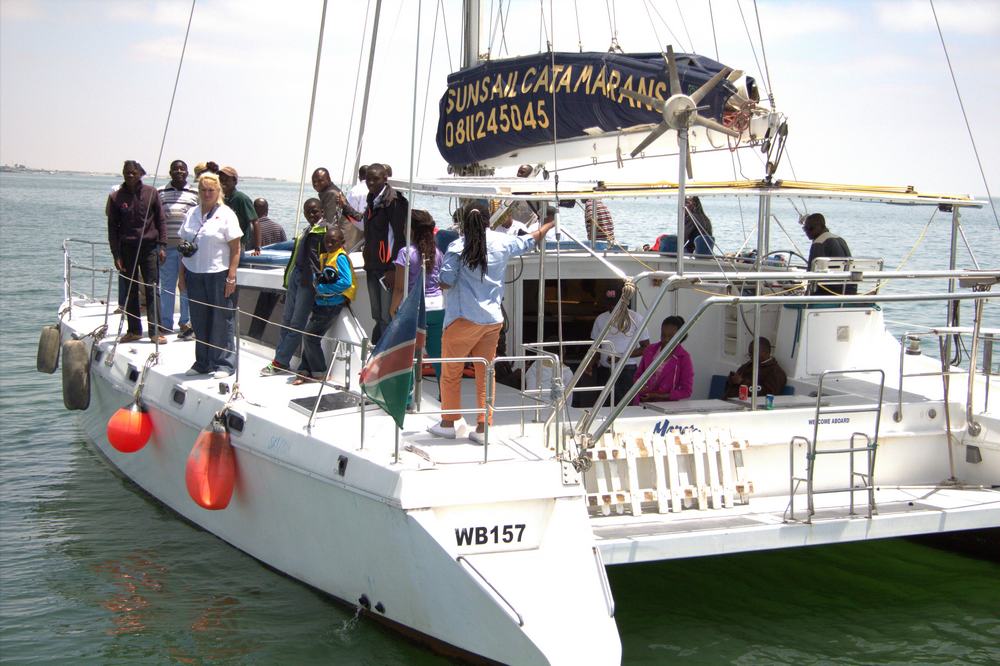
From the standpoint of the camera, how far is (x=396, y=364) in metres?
5.80

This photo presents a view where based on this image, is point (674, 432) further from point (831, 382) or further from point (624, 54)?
point (624, 54)

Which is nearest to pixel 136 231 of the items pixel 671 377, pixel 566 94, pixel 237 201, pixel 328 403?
pixel 237 201

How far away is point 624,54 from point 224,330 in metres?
3.86

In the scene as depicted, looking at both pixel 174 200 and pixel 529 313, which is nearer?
pixel 529 313

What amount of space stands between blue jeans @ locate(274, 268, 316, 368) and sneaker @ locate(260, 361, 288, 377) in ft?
0.11

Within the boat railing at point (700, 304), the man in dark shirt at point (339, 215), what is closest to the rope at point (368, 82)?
the man in dark shirt at point (339, 215)

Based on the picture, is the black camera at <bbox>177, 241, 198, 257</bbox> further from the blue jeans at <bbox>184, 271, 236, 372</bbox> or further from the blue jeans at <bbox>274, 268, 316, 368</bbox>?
the blue jeans at <bbox>274, 268, 316, 368</bbox>

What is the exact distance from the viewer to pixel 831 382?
838cm

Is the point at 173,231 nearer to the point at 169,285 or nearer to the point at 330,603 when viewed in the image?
the point at 169,285

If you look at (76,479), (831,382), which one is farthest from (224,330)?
(831,382)

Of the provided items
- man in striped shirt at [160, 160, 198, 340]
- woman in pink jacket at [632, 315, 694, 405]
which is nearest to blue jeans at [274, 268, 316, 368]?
man in striped shirt at [160, 160, 198, 340]

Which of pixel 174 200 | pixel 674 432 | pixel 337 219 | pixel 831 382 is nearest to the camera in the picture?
pixel 674 432

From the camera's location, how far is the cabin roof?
23.0 feet

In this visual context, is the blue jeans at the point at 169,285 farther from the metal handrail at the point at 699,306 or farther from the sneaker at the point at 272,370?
the metal handrail at the point at 699,306
